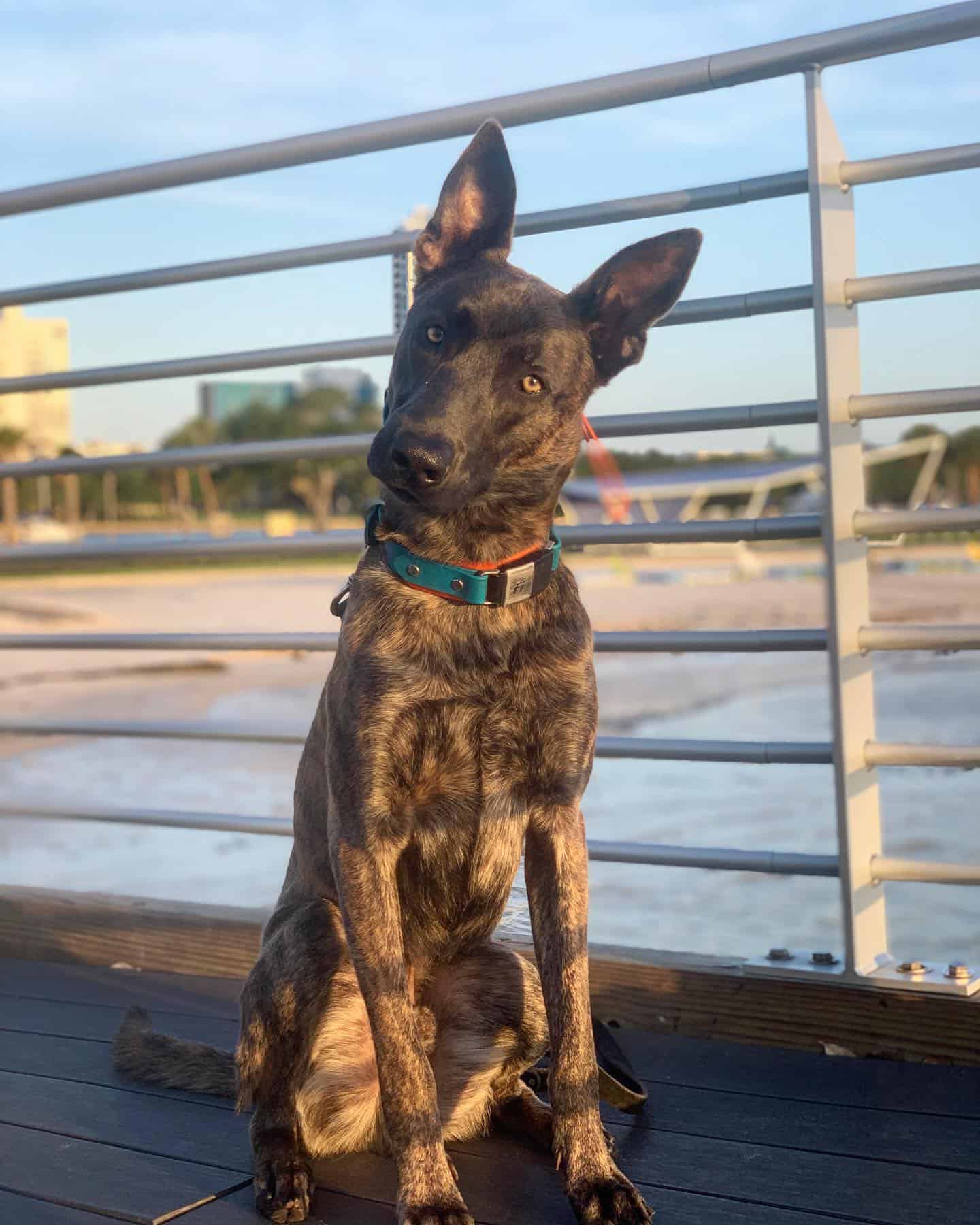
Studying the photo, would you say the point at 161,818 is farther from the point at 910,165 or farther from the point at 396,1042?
the point at 910,165

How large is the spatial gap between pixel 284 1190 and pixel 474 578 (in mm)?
918

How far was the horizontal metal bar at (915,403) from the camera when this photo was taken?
2342 millimetres

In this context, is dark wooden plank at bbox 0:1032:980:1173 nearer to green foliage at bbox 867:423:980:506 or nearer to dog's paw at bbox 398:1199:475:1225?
dog's paw at bbox 398:1199:475:1225

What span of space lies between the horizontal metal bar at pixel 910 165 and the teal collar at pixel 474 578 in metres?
0.95

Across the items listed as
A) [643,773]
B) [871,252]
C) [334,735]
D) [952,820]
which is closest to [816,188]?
[871,252]

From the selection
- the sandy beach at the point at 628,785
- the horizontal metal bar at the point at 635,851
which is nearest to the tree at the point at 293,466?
the sandy beach at the point at 628,785

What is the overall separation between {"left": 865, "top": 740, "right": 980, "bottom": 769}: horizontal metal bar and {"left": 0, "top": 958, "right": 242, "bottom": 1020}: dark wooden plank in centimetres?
139

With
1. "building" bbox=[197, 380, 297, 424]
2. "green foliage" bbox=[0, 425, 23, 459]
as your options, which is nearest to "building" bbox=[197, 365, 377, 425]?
"building" bbox=[197, 380, 297, 424]

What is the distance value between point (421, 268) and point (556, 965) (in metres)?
1.17

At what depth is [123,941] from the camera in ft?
10.2

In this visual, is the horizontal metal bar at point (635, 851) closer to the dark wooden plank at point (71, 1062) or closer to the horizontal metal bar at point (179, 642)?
the horizontal metal bar at point (179, 642)

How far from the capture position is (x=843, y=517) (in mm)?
2479

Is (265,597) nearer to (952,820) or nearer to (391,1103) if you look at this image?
(952,820)

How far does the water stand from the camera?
16.2ft
